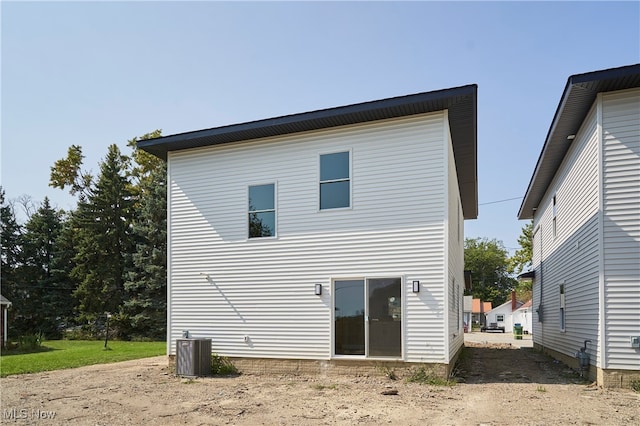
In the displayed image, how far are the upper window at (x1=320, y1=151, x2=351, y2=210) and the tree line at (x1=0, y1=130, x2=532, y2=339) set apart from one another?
1867 centimetres

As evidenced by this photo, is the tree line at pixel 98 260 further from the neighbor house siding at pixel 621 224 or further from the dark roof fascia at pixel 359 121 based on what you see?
the neighbor house siding at pixel 621 224

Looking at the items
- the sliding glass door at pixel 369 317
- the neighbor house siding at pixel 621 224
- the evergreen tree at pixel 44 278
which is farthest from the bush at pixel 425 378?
the evergreen tree at pixel 44 278

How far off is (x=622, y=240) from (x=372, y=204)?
4598 millimetres

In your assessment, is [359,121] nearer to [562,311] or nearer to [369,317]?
[369,317]

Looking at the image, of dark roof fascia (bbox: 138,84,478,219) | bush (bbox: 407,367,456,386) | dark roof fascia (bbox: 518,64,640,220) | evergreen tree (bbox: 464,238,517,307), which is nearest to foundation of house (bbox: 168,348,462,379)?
bush (bbox: 407,367,456,386)

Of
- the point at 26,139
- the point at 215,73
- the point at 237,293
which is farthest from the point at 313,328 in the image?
the point at 26,139

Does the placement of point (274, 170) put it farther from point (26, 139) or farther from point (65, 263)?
point (65, 263)

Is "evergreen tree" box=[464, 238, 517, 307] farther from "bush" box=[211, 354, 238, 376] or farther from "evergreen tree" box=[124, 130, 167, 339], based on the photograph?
"bush" box=[211, 354, 238, 376]

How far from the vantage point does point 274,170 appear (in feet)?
38.6

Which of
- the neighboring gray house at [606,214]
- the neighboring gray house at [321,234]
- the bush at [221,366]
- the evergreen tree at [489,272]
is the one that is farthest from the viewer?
the evergreen tree at [489,272]

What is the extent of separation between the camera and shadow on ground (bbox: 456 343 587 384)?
10.5m

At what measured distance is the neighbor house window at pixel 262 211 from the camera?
11680 millimetres

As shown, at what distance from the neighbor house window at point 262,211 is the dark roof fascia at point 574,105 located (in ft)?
20.8

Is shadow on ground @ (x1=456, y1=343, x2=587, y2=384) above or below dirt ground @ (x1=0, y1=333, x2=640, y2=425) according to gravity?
below
